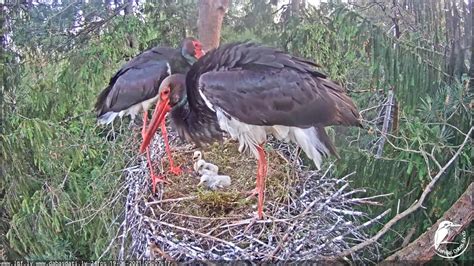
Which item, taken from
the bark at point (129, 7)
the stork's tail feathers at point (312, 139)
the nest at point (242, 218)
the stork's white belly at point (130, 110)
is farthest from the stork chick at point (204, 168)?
the bark at point (129, 7)

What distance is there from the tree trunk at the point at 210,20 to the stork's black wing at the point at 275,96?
0.89 m

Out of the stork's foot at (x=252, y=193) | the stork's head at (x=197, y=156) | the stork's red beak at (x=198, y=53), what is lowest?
the stork's foot at (x=252, y=193)

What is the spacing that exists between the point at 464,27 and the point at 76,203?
2287mm

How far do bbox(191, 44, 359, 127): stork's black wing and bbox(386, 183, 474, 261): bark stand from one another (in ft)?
1.66

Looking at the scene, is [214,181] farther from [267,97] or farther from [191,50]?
[191,50]

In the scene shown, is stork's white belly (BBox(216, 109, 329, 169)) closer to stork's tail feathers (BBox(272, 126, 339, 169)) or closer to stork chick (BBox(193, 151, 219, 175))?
stork's tail feathers (BBox(272, 126, 339, 169))

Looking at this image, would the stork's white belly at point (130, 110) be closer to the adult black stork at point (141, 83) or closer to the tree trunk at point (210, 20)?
the adult black stork at point (141, 83)

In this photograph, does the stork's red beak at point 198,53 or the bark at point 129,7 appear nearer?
the stork's red beak at point 198,53

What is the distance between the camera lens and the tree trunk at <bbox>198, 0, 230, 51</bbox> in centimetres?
318

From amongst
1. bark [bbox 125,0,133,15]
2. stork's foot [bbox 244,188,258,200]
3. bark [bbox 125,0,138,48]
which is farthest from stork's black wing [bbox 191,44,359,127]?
bark [bbox 125,0,133,15]

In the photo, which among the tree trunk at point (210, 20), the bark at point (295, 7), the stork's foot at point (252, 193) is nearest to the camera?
the stork's foot at point (252, 193)

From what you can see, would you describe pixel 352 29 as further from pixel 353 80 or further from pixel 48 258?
pixel 48 258

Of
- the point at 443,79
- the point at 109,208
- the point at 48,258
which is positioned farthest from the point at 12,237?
the point at 443,79

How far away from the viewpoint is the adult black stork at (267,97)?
230 cm
